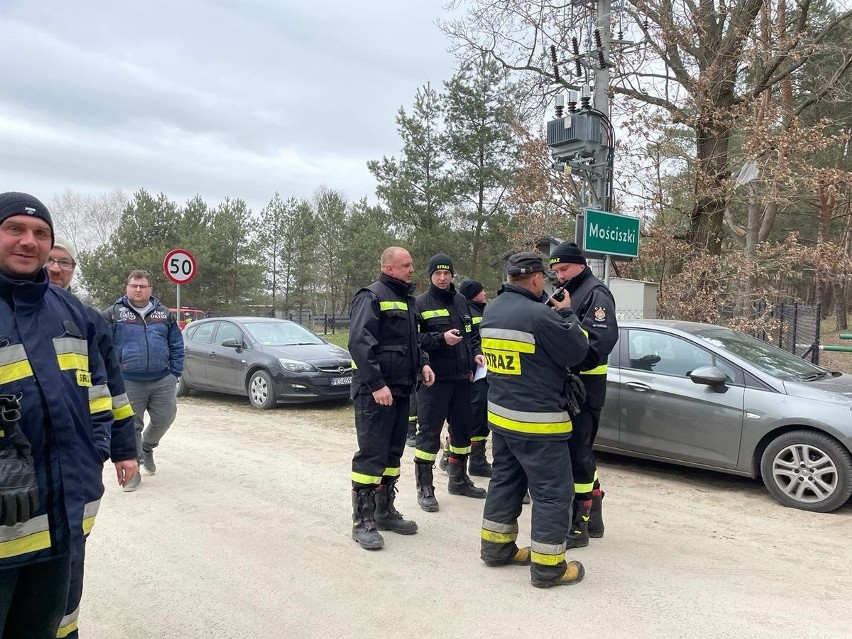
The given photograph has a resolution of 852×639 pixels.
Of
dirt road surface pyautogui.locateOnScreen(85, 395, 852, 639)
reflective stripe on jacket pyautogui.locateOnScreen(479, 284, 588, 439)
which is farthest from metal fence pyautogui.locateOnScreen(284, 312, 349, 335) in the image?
reflective stripe on jacket pyautogui.locateOnScreen(479, 284, 588, 439)

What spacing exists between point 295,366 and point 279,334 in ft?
4.37

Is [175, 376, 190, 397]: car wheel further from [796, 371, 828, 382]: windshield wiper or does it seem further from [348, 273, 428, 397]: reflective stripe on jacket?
[796, 371, 828, 382]: windshield wiper

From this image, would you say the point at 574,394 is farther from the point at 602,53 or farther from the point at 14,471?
the point at 602,53

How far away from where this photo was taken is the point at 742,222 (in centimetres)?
2197

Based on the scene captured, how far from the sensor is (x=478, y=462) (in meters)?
6.13

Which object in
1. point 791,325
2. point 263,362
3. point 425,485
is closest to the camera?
point 425,485

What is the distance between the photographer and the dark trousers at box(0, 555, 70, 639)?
215 centimetres

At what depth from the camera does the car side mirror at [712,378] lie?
17.7 ft

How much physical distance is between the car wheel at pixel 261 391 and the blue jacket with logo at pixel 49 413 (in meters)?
7.31

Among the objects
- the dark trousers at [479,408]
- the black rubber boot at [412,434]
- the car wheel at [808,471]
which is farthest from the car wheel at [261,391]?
the car wheel at [808,471]

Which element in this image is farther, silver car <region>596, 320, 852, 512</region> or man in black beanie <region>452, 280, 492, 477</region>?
man in black beanie <region>452, 280, 492, 477</region>

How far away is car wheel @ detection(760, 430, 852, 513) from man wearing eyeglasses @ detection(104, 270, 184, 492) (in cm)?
535

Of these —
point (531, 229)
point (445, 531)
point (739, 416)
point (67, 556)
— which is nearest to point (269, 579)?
point (445, 531)

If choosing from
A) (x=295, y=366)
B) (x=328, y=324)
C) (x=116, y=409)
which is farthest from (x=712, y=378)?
(x=328, y=324)
